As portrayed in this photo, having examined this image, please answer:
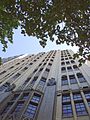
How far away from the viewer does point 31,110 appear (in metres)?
25.1

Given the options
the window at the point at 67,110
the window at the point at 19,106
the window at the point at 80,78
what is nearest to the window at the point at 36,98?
the window at the point at 19,106

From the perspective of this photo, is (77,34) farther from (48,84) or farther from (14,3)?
(48,84)

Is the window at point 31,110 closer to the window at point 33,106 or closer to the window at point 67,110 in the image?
the window at point 33,106

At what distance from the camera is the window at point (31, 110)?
23.7 metres

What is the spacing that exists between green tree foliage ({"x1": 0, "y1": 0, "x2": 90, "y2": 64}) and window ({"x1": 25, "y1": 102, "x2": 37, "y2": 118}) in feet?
29.7

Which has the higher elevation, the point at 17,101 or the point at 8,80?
the point at 8,80

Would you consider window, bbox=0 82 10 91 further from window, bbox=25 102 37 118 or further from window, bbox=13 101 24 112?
window, bbox=25 102 37 118

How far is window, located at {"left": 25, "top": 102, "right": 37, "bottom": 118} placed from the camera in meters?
23.7

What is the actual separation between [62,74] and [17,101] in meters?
14.5

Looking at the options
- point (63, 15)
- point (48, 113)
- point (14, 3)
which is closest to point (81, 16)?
point (63, 15)

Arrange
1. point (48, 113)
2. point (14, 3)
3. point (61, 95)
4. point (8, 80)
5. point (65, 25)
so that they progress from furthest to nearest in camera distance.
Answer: point (8, 80)
point (61, 95)
point (48, 113)
point (65, 25)
point (14, 3)

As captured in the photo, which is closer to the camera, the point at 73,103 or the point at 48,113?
the point at 48,113

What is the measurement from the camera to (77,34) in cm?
1634

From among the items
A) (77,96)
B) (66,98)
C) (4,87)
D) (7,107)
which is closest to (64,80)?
(4,87)
